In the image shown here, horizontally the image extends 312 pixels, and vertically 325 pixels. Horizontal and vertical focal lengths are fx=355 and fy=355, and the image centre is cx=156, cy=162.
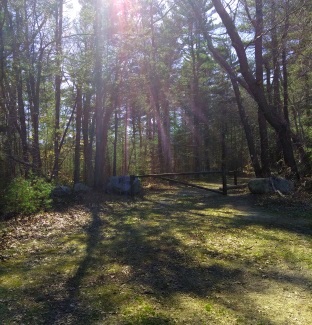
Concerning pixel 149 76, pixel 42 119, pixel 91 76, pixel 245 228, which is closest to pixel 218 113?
pixel 149 76

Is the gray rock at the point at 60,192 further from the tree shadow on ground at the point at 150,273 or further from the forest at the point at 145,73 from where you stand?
the tree shadow on ground at the point at 150,273

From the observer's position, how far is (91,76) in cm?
1445

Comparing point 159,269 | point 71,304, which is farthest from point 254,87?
point 71,304

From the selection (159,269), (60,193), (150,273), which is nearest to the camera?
(150,273)

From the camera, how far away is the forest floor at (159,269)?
135 inches

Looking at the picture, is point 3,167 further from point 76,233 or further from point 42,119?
point 42,119

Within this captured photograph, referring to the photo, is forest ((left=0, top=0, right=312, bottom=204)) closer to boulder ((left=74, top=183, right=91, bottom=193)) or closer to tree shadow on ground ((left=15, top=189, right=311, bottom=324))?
boulder ((left=74, top=183, right=91, bottom=193))

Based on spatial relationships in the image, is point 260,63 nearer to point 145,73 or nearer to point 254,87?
point 254,87

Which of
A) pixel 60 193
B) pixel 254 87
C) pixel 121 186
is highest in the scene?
pixel 254 87

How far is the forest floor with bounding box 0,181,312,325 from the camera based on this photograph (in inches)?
135

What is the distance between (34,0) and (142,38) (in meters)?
4.59

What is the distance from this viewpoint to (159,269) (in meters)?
4.80

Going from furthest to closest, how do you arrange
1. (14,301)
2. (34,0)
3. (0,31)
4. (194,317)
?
(34,0), (0,31), (14,301), (194,317)

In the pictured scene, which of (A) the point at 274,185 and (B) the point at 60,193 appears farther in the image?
(B) the point at 60,193
